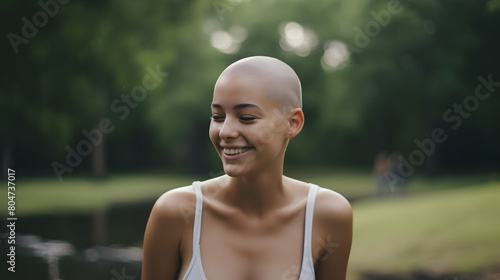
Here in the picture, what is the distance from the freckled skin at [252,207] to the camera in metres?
1.91

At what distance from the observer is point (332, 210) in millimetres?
2096

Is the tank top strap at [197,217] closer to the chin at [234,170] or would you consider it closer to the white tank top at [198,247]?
the white tank top at [198,247]

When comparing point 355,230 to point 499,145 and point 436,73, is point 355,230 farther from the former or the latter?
point 499,145

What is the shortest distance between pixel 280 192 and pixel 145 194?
15.6 meters

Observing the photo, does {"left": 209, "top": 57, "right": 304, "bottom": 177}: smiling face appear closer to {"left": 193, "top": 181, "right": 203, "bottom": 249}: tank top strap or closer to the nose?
the nose

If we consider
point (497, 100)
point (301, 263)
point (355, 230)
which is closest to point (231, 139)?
point (301, 263)

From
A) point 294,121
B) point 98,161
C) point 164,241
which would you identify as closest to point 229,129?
point 294,121

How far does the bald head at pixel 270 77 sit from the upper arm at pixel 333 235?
1.43 feet

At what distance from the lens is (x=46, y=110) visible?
10.1 meters

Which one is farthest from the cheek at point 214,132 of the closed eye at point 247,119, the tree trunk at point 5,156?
the tree trunk at point 5,156

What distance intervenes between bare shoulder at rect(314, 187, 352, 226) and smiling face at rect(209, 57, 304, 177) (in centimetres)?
32

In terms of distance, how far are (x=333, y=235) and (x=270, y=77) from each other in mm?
694

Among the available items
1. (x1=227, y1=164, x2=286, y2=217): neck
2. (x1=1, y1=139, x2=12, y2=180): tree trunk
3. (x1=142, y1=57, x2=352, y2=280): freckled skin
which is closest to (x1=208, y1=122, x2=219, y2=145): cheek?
(x1=142, y1=57, x2=352, y2=280): freckled skin

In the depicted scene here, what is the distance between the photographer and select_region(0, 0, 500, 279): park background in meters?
8.28
